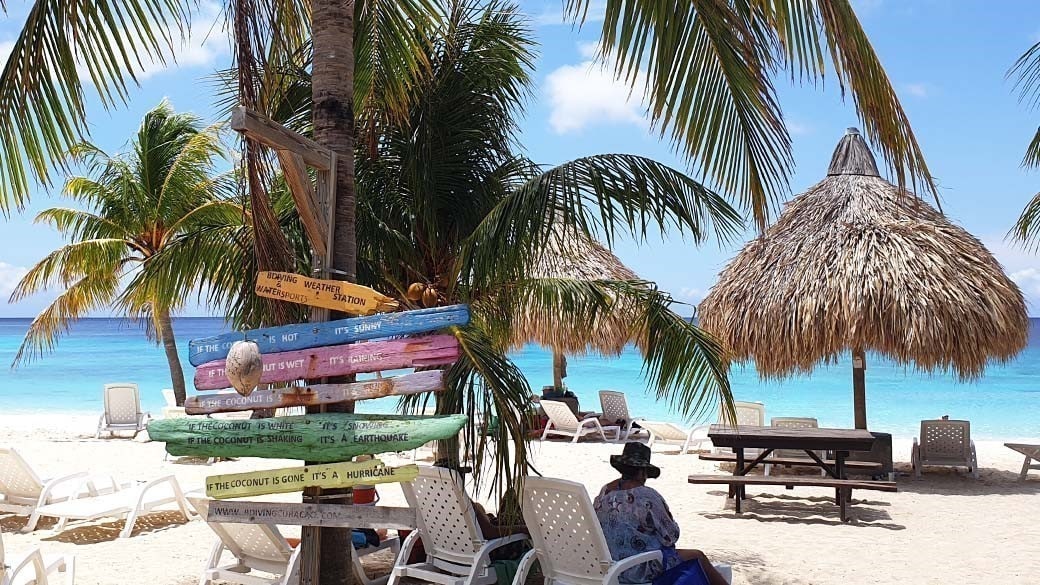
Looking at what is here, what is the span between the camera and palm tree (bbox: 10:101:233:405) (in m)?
14.8

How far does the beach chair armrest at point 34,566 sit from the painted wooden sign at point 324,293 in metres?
2.21

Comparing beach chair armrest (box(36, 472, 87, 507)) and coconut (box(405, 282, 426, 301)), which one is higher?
coconut (box(405, 282, 426, 301))

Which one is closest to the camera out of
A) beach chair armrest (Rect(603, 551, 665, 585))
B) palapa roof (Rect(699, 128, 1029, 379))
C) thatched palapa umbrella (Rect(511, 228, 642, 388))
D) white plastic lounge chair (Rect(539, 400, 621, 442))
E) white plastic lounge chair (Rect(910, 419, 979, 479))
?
beach chair armrest (Rect(603, 551, 665, 585))

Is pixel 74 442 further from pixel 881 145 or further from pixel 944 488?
pixel 881 145

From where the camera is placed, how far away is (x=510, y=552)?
5703 millimetres

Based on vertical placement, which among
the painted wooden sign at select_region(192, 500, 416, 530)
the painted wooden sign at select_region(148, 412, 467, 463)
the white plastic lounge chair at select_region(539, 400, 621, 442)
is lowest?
the white plastic lounge chair at select_region(539, 400, 621, 442)

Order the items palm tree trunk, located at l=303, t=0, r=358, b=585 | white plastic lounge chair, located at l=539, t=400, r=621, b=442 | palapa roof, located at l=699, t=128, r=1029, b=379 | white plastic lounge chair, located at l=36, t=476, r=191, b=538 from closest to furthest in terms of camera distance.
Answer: palm tree trunk, located at l=303, t=0, r=358, b=585, white plastic lounge chair, located at l=36, t=476, r=191, b=538, palapa roof, located at l=699, t=128, r=1029, b=379, white plastic lounge chair, located at l=539, t=400, r=621, b=442

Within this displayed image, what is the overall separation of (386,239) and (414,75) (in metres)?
1.10

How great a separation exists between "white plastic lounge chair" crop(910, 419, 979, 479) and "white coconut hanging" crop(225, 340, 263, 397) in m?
8.89

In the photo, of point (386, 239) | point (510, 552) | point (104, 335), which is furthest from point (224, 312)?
point (104, 335)

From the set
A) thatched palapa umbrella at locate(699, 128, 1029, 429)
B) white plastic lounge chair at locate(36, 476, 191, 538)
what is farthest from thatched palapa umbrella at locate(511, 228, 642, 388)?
white plastic lounge chair at locate(36, 476, 191, 538)

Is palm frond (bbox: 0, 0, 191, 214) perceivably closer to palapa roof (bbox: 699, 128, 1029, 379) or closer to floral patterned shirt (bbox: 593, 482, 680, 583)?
floral patterned shirt (bbox: 593, 482, 680, 583)

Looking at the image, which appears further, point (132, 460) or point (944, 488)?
point (132, 460)

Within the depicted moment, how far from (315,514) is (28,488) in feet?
17.3
